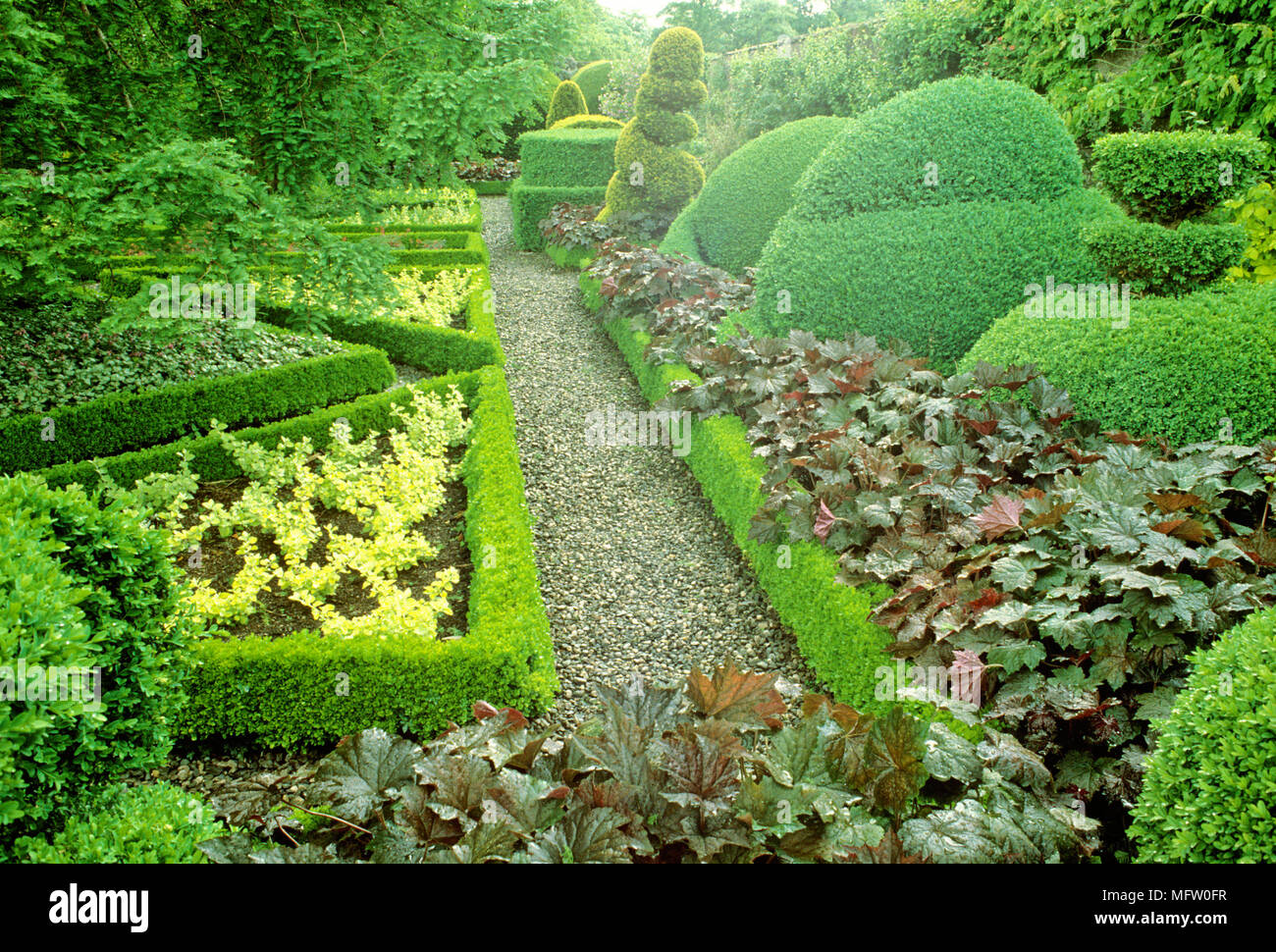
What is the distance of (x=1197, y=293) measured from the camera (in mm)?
4445

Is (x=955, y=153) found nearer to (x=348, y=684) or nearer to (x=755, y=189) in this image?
(x=755, y=189)

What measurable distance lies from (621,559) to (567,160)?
39.9 ft

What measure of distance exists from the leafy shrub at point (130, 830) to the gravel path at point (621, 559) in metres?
1.76

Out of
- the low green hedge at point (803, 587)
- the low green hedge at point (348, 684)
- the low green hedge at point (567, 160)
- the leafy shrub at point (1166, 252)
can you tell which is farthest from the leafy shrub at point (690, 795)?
the low green hedge at point (567, 160)

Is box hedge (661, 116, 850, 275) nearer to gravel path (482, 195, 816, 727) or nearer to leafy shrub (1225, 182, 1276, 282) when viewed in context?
gravel path (482, 195, 816, 727)

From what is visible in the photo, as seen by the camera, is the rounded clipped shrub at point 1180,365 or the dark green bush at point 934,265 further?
the dark green bush at point 934,265

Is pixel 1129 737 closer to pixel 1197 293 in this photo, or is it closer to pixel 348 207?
pixel 1197 293

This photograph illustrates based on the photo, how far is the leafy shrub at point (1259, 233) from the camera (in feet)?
15.6

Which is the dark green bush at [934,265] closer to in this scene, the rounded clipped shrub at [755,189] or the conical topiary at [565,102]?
the rounded clipped shrub at [755,189]

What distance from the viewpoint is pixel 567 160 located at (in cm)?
1477

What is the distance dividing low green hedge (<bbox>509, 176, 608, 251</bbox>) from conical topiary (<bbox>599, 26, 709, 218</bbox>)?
6.61ft

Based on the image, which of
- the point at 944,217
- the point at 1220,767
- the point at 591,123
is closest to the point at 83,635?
the point at 1220,767
